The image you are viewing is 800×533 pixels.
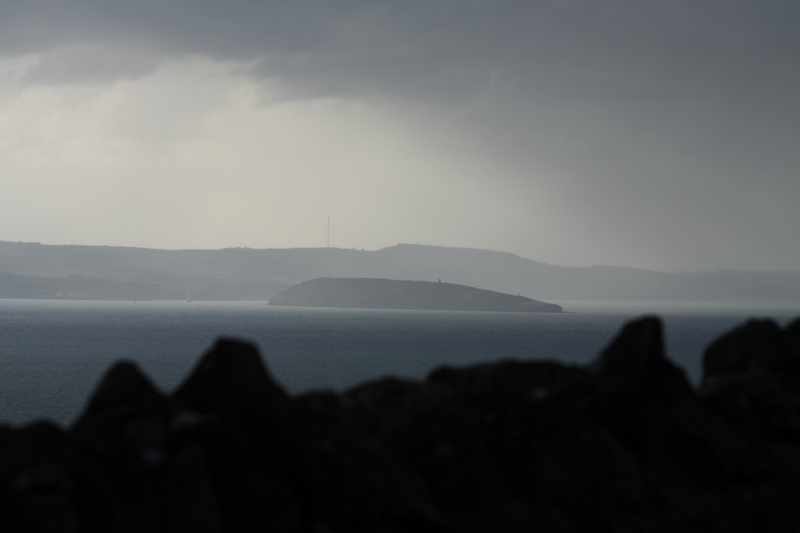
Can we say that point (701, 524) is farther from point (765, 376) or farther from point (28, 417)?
point (28, 417)

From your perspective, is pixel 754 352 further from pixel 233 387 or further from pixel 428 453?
pixel 233 387

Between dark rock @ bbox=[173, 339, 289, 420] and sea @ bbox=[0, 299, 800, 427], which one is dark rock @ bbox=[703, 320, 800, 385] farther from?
sea @ bbox=[0, 299, 800, 427]

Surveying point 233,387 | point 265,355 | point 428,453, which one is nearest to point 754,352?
point 428,453

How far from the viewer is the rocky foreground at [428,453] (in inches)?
333

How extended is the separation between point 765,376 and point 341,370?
3249 inches

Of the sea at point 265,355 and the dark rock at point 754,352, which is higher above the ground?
the dark rock at point 754,352

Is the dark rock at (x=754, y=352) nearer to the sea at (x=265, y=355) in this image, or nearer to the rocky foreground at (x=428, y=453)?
the rocky foreground at (x=428, y=453)

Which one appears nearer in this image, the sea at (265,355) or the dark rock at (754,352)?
the dark rock at (754,352)

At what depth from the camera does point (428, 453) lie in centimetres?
1033

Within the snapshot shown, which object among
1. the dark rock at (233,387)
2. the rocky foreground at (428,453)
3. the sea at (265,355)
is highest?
the dark rock at (233,387)

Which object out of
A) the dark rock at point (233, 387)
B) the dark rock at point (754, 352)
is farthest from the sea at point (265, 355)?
the dark rock at point (233, 387)

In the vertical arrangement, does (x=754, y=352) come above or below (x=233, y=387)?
above

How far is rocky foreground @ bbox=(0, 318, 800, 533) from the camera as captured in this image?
8.45 m

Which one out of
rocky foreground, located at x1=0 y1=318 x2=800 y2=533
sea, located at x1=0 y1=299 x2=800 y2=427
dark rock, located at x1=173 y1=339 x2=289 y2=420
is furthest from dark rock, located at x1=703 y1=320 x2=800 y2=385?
sea, located at x1=0 y1=299 x2=800 y2=427
